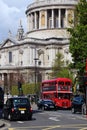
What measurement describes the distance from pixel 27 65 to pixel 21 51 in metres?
7.50

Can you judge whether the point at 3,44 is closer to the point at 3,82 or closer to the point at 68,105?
the point at 3,82

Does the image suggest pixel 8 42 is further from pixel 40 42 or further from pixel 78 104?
pixel 78 104

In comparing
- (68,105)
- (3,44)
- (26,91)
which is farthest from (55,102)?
(3,44)

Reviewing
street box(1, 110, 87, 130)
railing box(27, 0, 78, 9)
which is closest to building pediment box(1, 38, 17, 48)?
railing box(27, 0, 78, 9)

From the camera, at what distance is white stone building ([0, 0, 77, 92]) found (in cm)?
14675

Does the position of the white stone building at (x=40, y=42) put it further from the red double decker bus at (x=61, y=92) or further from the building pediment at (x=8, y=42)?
the red double decker bus at (x=61, y=92)

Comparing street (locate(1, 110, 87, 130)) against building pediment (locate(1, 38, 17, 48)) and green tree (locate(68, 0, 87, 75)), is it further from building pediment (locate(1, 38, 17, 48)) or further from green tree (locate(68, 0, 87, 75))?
building pediment (locate(1, 38, 17, 48))

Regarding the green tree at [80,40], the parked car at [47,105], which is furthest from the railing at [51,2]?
the green tree at [80,40]

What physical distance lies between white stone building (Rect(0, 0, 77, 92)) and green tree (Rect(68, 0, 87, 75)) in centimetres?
8735

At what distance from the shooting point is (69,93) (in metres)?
68.8

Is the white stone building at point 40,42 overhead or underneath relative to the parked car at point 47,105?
overhead

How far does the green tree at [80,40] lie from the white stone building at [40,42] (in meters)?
87.4

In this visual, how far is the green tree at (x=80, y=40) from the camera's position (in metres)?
53.7

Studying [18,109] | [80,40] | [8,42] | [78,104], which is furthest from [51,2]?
[18,109]
